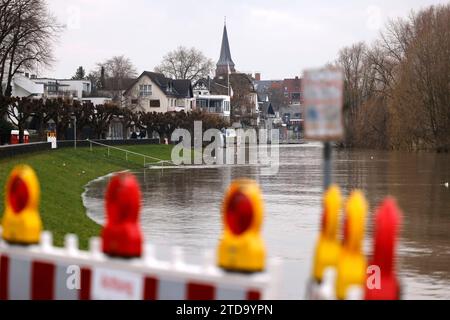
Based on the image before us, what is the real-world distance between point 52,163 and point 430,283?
101ft

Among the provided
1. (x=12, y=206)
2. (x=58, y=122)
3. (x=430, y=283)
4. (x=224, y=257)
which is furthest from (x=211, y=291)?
(x=58, y=122)

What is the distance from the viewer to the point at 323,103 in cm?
497

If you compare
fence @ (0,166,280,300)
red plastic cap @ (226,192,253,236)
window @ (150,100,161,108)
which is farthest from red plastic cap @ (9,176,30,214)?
window @ (150,100,161,108)

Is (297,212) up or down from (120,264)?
down

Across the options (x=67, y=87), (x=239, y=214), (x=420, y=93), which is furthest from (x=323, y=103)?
(x=67, y=87)

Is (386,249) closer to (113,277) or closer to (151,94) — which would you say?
(113,277)

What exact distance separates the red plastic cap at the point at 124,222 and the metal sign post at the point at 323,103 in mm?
1194

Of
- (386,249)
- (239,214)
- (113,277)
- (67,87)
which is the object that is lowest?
(113,277)

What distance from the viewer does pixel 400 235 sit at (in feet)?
74.6

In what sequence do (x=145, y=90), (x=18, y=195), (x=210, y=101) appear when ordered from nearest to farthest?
(x=18, y=195) → (x=145, y=90) → (x=210, y=101)

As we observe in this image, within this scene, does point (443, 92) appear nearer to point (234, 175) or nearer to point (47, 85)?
point (234, 175)

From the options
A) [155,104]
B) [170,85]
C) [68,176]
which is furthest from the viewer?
[170,85]

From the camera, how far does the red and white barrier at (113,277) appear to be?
4.76 m

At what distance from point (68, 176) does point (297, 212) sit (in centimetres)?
1654
